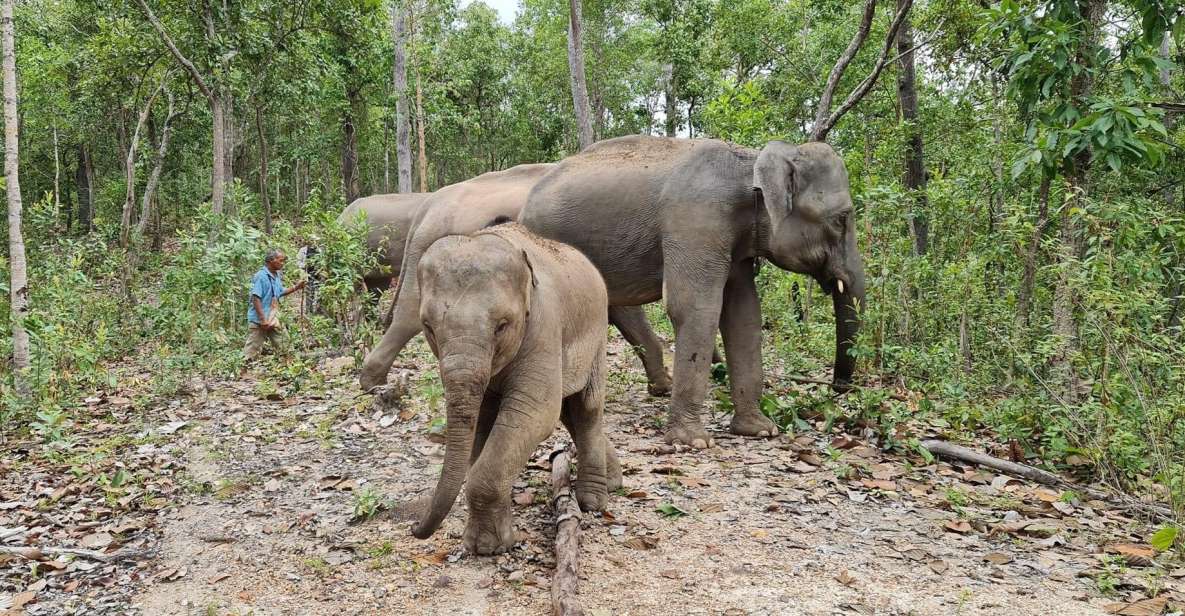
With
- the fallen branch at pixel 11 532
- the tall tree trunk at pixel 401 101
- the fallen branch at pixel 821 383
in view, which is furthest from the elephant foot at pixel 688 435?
the tall tree trunk at pixel 401 101

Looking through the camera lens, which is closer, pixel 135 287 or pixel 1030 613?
pixel 1030 613

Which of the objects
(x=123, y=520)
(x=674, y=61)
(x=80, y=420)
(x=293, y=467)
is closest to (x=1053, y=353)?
(x=293, y=467)

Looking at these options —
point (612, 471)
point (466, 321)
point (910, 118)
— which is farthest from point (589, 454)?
point (910, 118)

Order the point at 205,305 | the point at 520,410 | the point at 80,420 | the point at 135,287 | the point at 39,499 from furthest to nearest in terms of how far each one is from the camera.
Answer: the point at 135,287, the point at 205,305, the point at 80,420, the point at 39,499, the point at 520,410

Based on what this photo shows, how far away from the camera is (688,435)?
23.5 ft

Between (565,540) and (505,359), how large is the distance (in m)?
1.06

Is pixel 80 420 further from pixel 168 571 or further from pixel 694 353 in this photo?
pixel 694 353

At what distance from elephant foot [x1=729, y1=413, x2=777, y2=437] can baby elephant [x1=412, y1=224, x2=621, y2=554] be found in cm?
241

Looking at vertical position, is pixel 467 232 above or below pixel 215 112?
below

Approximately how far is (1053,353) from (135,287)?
14299 millimetres

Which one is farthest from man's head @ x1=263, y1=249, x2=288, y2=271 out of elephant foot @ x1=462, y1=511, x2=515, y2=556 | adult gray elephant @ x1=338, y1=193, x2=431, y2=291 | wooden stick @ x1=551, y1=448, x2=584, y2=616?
elephant foot @ x1=462, y1=511, x2=515, y2=556

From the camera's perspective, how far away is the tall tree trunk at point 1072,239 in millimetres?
6164

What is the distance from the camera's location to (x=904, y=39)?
12.1m

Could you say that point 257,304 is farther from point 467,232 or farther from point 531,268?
point 531,268
